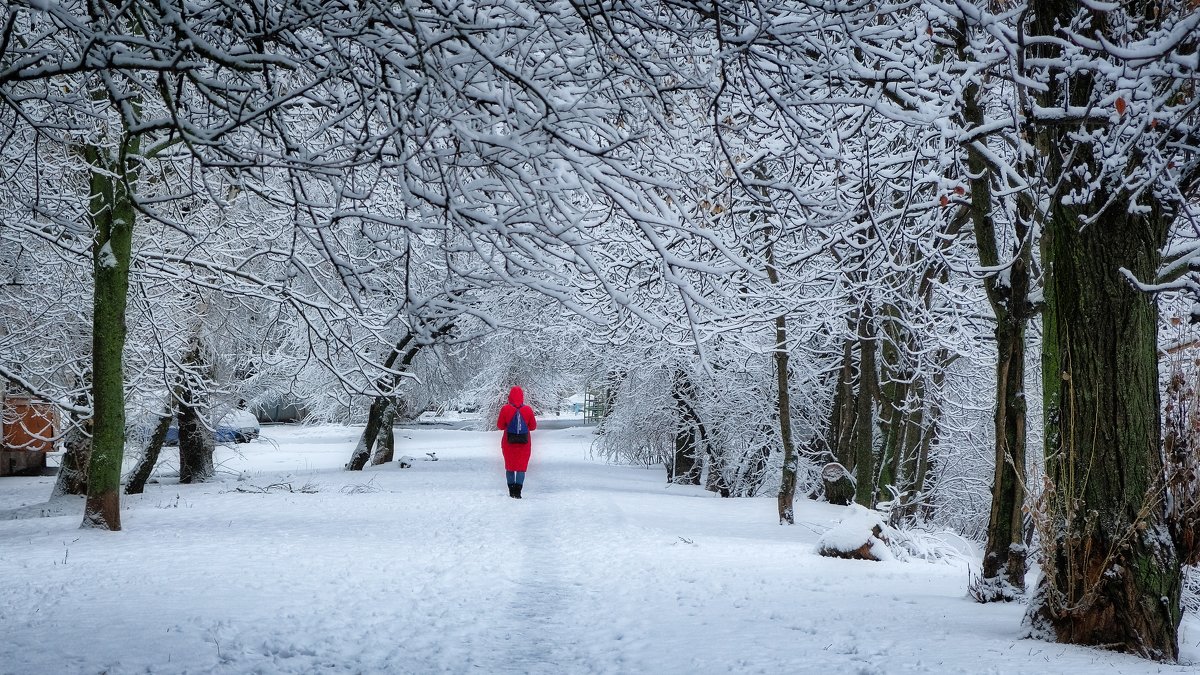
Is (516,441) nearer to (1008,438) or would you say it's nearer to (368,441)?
(368,441)

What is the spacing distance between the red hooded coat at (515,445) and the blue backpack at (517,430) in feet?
0.17

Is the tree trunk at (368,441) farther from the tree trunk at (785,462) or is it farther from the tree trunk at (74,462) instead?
the tree trunk at (785,462)

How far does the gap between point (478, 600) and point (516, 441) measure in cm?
1033

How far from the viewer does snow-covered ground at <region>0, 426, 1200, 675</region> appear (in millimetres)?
5715

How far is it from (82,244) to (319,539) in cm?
450

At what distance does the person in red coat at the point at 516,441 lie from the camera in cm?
1803

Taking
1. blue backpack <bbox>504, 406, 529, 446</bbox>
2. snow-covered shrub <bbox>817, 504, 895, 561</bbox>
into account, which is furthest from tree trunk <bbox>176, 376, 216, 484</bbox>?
snow-covered shrub <bbox>817, 504, 895, 561</bbox>

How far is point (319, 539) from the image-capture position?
11195mm

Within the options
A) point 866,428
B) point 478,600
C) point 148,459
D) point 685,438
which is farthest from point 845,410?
point 148,459

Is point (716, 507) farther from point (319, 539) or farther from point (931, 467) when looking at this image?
point (319, 539)

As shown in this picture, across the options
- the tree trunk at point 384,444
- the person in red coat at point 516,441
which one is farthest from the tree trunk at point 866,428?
the tree trunk at point 384,444

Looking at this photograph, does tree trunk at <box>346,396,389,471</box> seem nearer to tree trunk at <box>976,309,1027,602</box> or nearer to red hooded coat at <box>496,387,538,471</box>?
red hooded coat at <box>496,387,538,471</box>

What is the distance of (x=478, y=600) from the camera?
7922 mm

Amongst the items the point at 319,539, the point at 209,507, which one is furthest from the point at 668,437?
the point at 319,539
